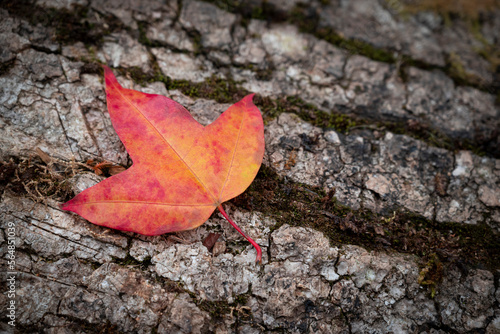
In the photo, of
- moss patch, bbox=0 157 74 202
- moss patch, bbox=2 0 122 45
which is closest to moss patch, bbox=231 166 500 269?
moss patch, bbox=0 157 74 202

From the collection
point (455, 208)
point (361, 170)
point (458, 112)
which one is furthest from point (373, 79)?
point (455, 208)

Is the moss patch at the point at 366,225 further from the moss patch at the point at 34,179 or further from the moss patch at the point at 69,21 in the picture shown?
the moss patch at the point at 69,21

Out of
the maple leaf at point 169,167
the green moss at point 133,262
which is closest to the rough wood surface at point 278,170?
the green moss at point 133,262

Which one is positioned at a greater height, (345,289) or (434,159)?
(434,159)

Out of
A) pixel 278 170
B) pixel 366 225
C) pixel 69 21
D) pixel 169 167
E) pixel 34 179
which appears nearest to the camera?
pixel 169 167

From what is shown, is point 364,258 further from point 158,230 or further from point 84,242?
point 84,242

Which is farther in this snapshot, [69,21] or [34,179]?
[69,21]

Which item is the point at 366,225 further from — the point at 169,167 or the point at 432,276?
the point at 169,167

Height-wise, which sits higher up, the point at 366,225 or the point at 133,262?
the point at 366,225

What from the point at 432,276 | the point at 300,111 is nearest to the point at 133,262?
the point at 300,111
